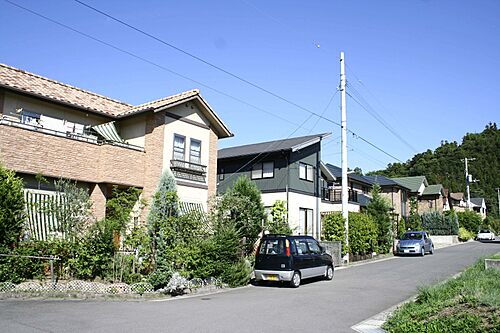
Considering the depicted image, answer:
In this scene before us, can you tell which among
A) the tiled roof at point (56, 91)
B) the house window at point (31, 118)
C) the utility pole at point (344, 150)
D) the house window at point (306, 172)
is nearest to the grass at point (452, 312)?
the utility pole at point (344, 150)

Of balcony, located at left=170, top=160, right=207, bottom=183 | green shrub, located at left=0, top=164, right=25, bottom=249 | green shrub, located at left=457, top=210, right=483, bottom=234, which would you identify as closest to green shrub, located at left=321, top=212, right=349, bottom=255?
balcony, located at left=170, top=160, right=207, bottom=183

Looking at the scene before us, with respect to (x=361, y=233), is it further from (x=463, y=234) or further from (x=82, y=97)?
(x=463, y=234)

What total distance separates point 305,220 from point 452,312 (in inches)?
868

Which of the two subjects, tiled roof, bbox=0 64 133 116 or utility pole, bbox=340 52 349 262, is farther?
utility pole, bbox=340 52 349 262

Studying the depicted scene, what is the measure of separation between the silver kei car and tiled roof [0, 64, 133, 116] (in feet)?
73.5

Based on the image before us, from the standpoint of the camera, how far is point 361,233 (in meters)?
27.8

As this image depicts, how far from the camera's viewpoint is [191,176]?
2162 cm

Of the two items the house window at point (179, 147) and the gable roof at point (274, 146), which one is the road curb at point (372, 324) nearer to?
the house window at point (179, 147)

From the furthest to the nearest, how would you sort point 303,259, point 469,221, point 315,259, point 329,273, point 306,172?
point 469,221 → point 306,172 → point 329,273 → point 315,259 → point 303,259

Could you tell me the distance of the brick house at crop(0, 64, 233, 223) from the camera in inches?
622

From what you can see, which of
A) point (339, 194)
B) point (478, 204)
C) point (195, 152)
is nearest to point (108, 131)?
point (195, 152)

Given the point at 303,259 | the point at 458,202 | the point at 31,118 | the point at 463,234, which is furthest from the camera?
the point at 458,202

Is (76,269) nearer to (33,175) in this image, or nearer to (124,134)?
(33,175)

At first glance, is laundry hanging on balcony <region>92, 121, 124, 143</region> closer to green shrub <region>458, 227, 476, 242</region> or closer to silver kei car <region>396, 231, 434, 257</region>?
silver kei car <region>396, 231, 434, 257</region>
